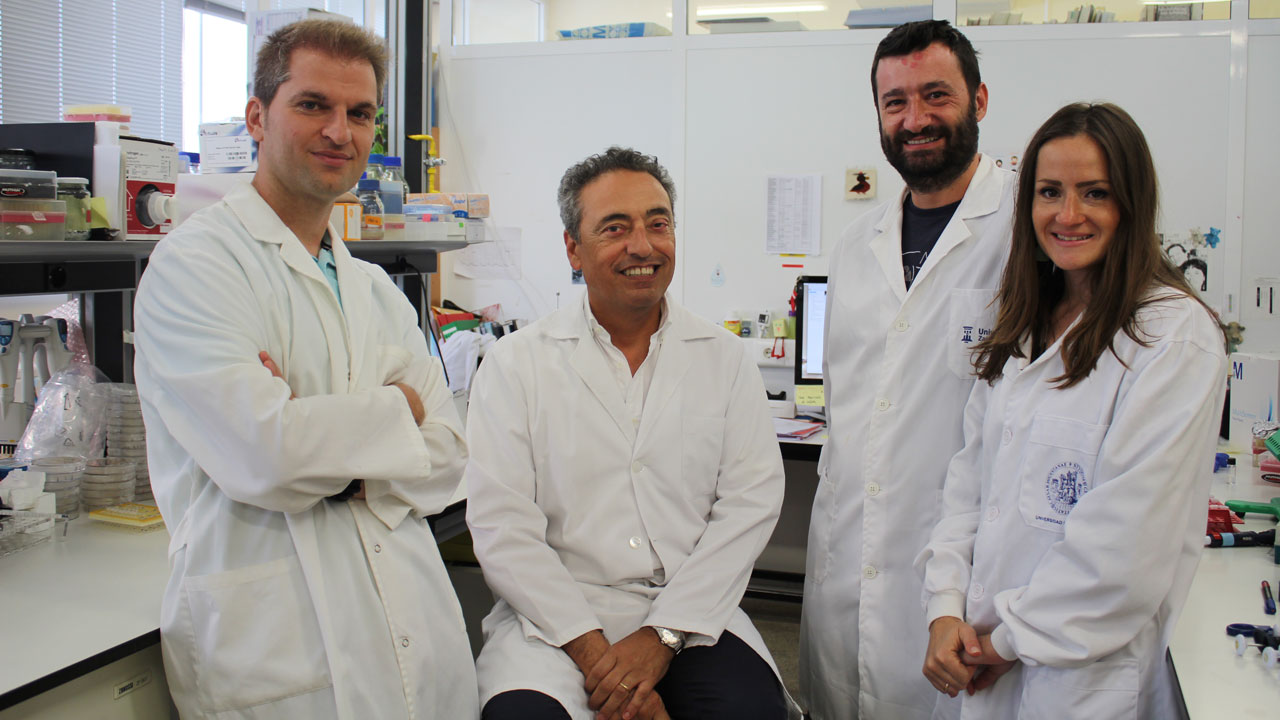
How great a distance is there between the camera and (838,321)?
1.96m

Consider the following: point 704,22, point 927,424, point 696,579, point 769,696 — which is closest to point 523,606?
point 696,579

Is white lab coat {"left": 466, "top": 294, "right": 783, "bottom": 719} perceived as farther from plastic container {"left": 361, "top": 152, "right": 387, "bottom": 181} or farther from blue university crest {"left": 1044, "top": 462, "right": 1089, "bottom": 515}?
plastic container {"left": 361, "top": 152, "right": 387, "bottom": 181}

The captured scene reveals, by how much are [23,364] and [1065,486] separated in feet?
7.13

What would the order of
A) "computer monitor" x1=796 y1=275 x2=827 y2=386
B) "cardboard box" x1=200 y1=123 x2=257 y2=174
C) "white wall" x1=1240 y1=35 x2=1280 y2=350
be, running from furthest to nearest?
"white wall" x1=1240 y1=35 x2=1280 y2=350 → "computer monitor" x1=796 y1=275 x2=827 y2=386 → "cardboard box" x1=200 y1=123 x2=257 y2=174

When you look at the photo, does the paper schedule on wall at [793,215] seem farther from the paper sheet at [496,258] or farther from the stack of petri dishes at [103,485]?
the stack of petri dishes at [103,485]

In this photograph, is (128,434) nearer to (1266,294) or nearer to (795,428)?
(795,428)

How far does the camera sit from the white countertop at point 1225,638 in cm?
117

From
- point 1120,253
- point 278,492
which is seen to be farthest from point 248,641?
point 1120,253

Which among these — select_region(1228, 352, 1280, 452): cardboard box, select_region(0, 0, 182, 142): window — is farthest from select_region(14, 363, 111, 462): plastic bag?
select_region(1228, 352, 1280, 452): cardboard box

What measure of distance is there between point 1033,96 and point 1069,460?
2.93 m

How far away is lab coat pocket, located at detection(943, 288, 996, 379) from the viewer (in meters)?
1.72

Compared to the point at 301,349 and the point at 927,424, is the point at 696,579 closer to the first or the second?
the point at 927,424

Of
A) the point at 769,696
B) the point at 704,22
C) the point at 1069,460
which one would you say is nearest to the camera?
the point at 1069,460

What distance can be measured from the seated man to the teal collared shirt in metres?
0.41
